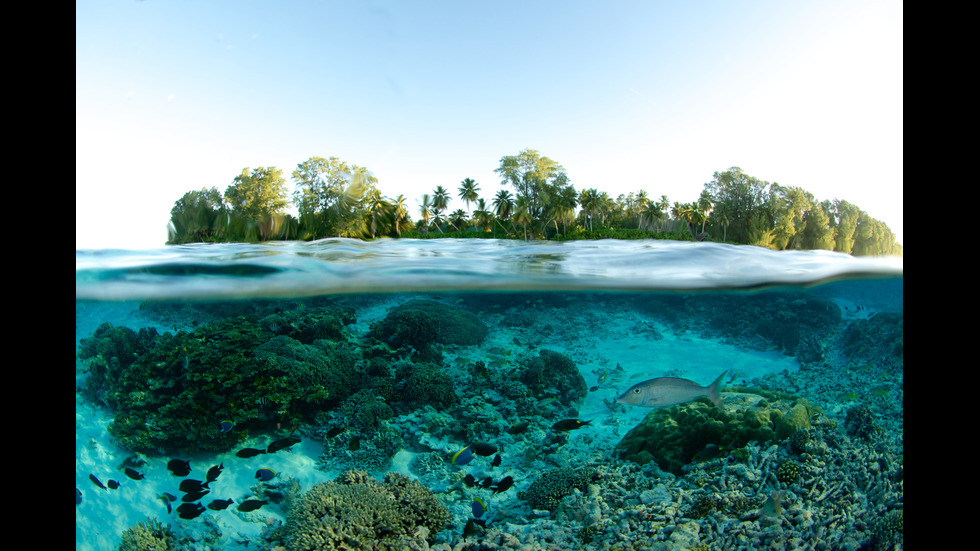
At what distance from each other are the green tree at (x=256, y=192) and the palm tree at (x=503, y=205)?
9.80 feet

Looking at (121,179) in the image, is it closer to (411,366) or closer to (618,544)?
(411,366)

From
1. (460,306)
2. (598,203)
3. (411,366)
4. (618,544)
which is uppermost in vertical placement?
(598,203)

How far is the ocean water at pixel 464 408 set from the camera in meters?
5.38

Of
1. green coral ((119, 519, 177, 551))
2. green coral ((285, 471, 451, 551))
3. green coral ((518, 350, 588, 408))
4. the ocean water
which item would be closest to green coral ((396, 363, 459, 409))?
the ocean water

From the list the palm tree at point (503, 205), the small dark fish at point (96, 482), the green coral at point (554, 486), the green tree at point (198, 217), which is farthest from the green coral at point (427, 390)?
the small dark fish at point (96, 482)

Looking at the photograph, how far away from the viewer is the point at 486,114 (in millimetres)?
5469

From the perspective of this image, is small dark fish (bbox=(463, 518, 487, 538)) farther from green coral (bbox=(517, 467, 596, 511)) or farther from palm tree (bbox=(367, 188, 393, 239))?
palm tree (bbox=(367, 188, 393, 239))

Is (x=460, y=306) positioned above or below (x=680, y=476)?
above

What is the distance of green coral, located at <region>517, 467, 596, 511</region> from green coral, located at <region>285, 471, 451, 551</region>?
133cm

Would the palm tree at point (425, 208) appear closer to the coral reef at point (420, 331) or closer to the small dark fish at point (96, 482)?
the coral reef at point (420, 331)

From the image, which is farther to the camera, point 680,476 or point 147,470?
point 147,470

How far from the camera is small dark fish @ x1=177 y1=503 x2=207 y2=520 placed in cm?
520
